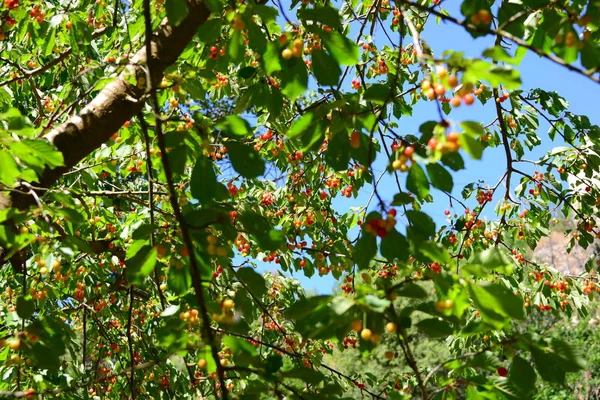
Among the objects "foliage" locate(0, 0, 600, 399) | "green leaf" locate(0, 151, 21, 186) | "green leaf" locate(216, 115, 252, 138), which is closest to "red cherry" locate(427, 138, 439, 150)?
"foliage" locate(0, 0, 600, 399)

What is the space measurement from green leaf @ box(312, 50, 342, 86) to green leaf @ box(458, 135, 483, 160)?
0.47m

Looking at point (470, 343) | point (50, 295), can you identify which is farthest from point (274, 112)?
point (470, 343)

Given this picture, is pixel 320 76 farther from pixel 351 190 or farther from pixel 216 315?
pixel 351 190

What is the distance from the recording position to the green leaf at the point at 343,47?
1398 millimetres

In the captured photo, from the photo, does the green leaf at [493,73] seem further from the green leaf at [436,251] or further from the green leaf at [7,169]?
the green leaf at [7,169]

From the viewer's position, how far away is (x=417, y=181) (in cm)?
140

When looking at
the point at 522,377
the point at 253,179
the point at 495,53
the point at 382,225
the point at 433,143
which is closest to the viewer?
the point at 495,53

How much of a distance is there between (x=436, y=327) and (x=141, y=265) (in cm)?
71

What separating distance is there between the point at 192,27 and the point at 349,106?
871 millimetres

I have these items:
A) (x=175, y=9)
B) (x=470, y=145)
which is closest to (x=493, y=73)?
(x=470, y=145)

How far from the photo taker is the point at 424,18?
326cm

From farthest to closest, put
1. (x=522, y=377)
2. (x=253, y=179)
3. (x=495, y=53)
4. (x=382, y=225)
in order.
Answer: (x=253, y=179)
(x=382, y=225)
(x=522, y=377)
(x=495, y=53)

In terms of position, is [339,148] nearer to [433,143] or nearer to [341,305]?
[433,143]

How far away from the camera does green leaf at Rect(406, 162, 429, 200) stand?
4.58 ft
